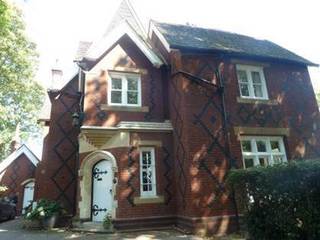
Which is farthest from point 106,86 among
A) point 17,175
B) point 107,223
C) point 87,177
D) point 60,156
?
point 17,175

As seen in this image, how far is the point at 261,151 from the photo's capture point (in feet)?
37.5

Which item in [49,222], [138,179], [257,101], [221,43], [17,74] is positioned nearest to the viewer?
[138,179]

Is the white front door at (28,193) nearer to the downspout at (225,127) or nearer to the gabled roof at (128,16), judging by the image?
the gabled roof at (128,16)

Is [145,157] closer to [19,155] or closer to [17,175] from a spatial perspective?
[17,175]

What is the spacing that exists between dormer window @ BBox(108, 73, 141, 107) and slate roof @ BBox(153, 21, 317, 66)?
239 cm

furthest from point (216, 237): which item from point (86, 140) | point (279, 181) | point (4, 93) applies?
point (4, 93)

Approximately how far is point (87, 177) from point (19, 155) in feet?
54.5

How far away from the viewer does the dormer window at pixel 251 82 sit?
490 inches

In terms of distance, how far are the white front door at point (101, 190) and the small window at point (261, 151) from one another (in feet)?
18.0

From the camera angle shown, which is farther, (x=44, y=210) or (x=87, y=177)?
(x=44, y=210)

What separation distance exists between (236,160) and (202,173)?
159 centimetres

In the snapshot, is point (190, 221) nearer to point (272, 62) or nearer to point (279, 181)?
point (279, 181)

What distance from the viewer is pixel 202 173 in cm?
1002

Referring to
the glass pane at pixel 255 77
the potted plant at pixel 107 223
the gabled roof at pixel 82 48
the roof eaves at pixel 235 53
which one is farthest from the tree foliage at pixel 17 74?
the glass pane at pixel 255 77
